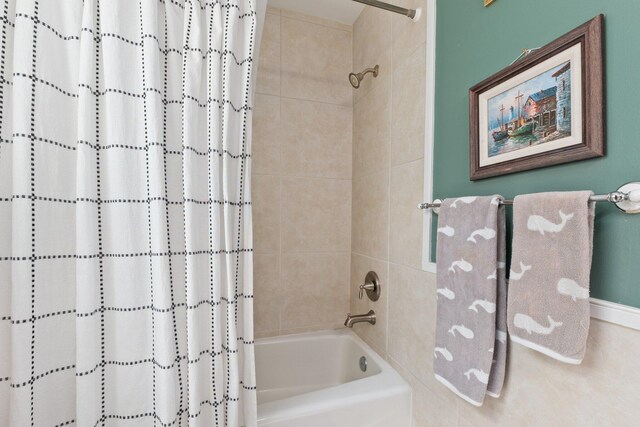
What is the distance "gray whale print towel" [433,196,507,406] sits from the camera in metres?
0.74

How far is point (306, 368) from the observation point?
5.34 ft

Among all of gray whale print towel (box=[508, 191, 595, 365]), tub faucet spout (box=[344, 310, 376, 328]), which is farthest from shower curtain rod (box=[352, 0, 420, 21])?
tub faucet spout (box=[344, 310, 376, 328])

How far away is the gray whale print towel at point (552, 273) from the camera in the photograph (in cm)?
55

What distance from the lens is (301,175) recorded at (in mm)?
1689

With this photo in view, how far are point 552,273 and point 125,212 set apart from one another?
107cm

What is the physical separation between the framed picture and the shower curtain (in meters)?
0.73

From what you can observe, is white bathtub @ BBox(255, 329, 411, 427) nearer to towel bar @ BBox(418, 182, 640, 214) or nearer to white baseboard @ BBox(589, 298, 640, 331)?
white baseboard @ BBox(589, 298, 640, 331)

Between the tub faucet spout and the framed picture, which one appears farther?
the tub faucet spout

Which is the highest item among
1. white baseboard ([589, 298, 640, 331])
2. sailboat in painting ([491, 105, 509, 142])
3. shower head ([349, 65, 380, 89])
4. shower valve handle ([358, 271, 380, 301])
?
shower head ([349, 65, 380, 89])

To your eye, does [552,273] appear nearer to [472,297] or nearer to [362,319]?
[472,297]

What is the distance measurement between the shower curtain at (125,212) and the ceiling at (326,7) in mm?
817

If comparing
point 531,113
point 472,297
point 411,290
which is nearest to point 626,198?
point 531,113

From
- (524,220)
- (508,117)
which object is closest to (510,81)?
(508,117)

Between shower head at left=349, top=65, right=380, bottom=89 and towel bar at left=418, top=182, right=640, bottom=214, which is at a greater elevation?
shower head at left=349, top=65, right=380, bottom=89
